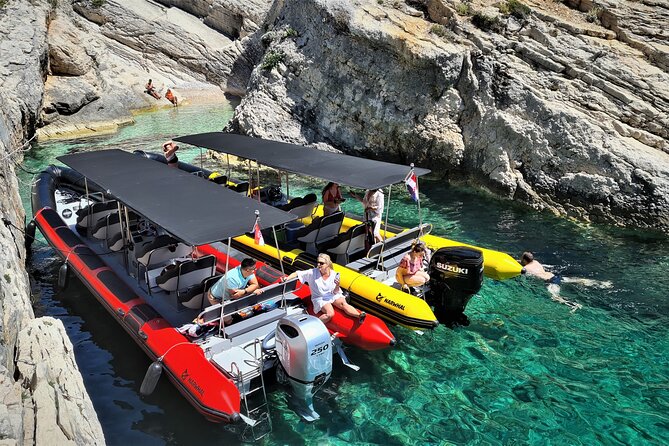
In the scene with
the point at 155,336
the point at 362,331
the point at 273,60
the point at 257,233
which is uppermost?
the point at 273,60

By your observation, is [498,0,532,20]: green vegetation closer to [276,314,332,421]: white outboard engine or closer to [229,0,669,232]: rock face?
[229,0,669,232]: rock face

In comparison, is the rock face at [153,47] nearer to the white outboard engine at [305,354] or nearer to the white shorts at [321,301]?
the white shorts at [321,301]

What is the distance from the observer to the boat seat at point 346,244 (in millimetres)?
10383

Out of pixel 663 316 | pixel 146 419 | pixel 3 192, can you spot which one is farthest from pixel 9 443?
pixel 663 316

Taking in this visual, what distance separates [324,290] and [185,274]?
8.44 feet

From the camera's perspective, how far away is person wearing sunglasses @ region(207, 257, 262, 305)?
326 inches

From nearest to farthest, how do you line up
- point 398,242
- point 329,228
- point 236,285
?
point 236,285 → point 398,242 → point 329,228

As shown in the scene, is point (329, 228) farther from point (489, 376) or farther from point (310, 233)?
point (489, 376)

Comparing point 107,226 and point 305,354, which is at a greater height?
point 305,354

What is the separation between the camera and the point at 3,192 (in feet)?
36.8

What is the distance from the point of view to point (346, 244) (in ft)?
34.1

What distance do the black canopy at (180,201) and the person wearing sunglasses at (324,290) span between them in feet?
3.09

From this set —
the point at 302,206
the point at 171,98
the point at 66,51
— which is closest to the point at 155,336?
the point at 302,206

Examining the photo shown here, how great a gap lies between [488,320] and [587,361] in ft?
6.11
